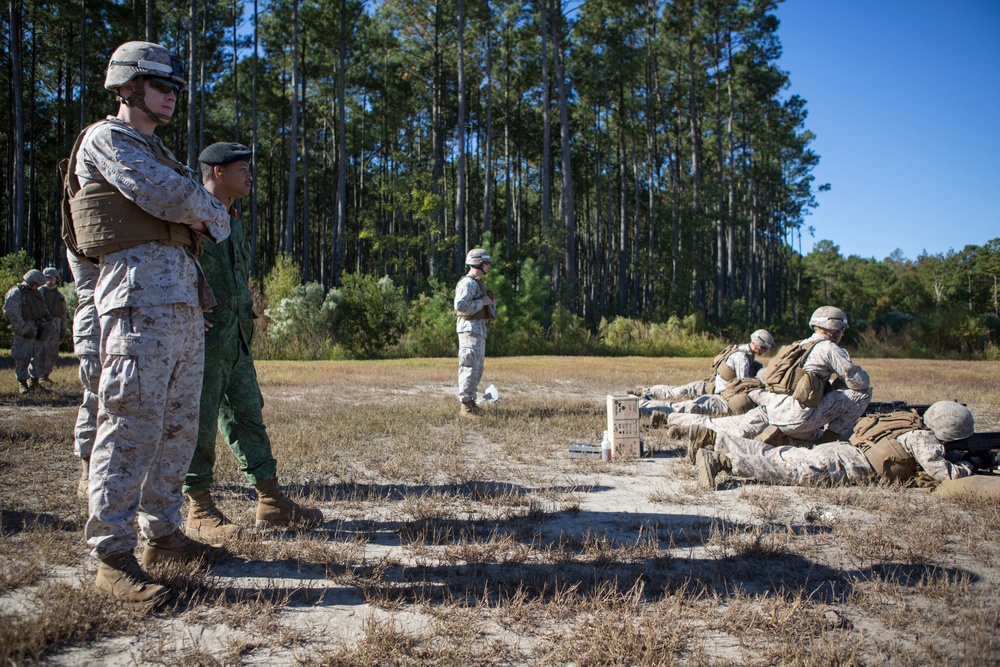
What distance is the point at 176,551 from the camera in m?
3.38

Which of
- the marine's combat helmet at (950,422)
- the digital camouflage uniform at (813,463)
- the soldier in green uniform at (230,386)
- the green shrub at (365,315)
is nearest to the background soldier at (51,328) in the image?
the soldier in green uniform at (230,386)

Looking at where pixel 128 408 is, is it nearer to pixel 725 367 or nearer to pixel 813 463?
pixel 813 463

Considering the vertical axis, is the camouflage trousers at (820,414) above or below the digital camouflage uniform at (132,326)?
below

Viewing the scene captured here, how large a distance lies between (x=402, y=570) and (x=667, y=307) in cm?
2853

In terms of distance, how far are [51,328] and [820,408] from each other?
425 inches

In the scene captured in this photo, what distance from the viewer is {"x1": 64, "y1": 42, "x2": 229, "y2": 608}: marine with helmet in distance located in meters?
2.96

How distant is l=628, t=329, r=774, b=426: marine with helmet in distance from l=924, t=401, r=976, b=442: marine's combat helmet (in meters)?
3.05

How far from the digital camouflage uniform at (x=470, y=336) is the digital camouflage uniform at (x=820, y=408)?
3280 mm

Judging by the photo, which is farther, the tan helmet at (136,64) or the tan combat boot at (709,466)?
the tan combat boot at (709,466)

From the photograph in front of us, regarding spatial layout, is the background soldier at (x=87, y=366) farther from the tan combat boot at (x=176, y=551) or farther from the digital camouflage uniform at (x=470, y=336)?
→ the digital camouflage uniform at (x=470, y=336)

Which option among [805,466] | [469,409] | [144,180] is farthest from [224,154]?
[469,409]

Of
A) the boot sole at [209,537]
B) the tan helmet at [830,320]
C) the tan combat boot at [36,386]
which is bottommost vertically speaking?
the boot sole at [209,537]

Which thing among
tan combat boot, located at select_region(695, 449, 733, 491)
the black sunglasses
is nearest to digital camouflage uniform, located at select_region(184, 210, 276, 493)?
the black sunglasses

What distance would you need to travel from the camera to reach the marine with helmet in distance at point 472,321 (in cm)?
877
